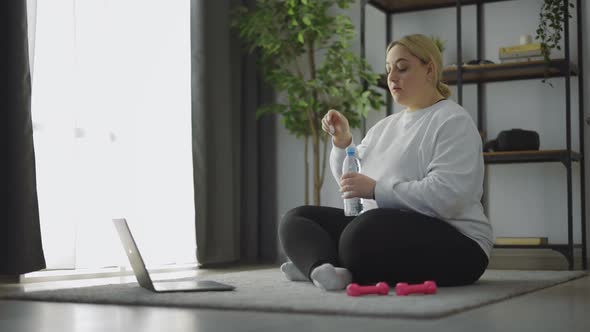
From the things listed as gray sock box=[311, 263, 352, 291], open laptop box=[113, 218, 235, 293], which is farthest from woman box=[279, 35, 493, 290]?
open laptop box=[113, 218, 235, 293]

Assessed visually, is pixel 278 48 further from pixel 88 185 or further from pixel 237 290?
pixel 237 290

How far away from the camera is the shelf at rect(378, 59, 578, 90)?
383 centimetres

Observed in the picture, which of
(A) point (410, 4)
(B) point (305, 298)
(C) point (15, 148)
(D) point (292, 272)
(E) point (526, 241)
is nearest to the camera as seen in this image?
(B) point (305, 298)

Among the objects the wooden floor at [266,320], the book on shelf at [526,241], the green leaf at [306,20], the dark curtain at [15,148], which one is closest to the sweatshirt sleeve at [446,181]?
the wooden floor at [266,320]

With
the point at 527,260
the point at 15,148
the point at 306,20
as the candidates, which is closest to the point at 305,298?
the point at 15,148

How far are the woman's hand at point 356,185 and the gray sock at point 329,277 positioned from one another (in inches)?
8.2

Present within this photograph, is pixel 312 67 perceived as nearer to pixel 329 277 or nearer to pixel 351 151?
pixel 351 151

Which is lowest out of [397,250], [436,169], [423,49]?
[397,250]

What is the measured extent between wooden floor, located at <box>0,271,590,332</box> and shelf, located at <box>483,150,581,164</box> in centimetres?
174

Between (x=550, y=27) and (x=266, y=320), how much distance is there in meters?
2.88

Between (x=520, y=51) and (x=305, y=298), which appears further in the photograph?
(x=520, y=51)

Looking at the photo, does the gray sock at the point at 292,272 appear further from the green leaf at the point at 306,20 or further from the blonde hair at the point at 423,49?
the green leaf at the point at 306,20

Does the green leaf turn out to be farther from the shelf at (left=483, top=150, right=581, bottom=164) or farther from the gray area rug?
the gray area rug

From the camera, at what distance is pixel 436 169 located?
2270 millimetres
